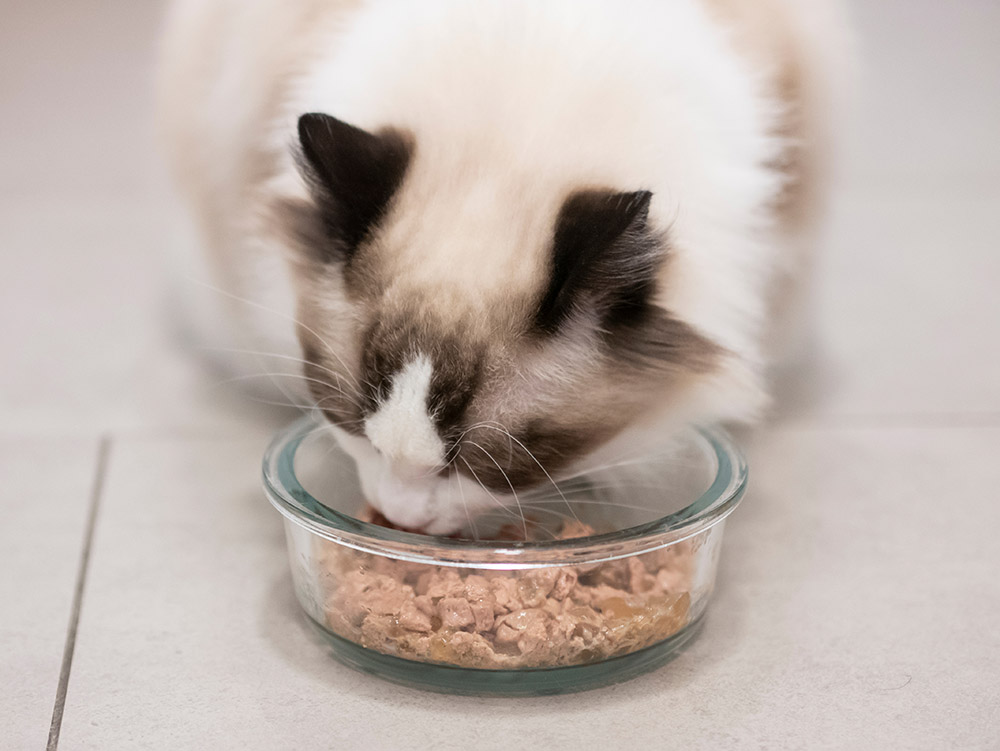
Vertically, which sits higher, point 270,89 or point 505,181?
point 505,181

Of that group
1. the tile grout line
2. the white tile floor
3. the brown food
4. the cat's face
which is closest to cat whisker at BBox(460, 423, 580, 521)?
the cat's face

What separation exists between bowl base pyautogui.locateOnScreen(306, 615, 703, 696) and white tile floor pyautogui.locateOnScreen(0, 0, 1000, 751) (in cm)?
1

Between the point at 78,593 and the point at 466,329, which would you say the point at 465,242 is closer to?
the point at 466,329

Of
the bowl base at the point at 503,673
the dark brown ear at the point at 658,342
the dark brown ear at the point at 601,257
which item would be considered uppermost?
the dark brown ear at the point at 601,257

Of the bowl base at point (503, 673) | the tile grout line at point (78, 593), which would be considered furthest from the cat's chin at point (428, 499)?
the tile grout line at point (78, 593)

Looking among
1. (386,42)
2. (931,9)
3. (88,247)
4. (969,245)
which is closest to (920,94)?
(931,9)

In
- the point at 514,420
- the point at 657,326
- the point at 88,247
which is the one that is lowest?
the point at 88,247

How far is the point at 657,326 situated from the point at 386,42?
0.51 m

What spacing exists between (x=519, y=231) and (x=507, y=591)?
37cm

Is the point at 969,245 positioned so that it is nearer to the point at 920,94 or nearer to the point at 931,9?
the point at 920,94

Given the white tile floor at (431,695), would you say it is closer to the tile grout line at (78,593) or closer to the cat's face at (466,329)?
the tile grout line at (78,593)

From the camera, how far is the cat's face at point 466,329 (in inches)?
43.8

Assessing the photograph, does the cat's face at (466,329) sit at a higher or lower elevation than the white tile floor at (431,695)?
higher

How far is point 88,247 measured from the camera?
9.32 ft
